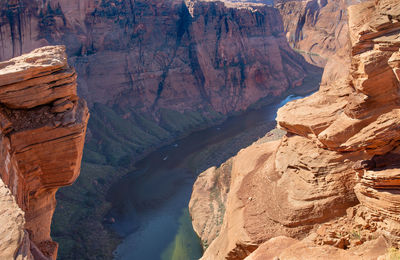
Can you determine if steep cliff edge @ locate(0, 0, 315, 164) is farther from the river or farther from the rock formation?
the rock formation

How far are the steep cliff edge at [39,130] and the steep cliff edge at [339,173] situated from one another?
995 centimetres

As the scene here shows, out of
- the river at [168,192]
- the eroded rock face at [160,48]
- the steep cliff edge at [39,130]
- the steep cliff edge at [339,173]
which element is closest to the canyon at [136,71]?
the eroded rock face at [160,48]

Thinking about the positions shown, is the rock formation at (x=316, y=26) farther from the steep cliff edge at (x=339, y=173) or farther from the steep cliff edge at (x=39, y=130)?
the steep cliff edge at (x=39, y=130)

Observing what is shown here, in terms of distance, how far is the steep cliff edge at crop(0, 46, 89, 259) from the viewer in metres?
14.5

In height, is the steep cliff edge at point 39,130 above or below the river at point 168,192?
above

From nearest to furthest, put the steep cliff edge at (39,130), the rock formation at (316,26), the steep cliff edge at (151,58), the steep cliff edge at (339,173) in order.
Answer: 1. the steep cliff edge at (339,173)
2. the steep cliff edge at (39,130)
3. the steep cliff edge at (151,58)
4. the rock formation at (316,26)

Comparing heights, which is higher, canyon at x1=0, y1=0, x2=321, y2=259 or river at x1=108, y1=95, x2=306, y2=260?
canyon at x1=0, y1=0, x2=321, y2=259

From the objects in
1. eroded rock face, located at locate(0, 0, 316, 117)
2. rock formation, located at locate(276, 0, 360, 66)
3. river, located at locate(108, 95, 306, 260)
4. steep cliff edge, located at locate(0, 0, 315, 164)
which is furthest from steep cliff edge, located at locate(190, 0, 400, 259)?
rock formation, located at locate(276, 0, 360, 66)

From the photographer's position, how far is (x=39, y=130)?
15133mm

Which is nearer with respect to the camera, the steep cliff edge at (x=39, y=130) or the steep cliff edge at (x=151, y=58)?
the steep cliff edge at (x=39, y=130)

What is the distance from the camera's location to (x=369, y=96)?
1541 centimetres

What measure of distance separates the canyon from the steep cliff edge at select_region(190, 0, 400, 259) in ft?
61.7

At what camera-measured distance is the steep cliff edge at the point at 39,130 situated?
1448 cm

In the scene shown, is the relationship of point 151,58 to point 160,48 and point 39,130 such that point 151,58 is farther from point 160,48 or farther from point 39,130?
point 39,130
